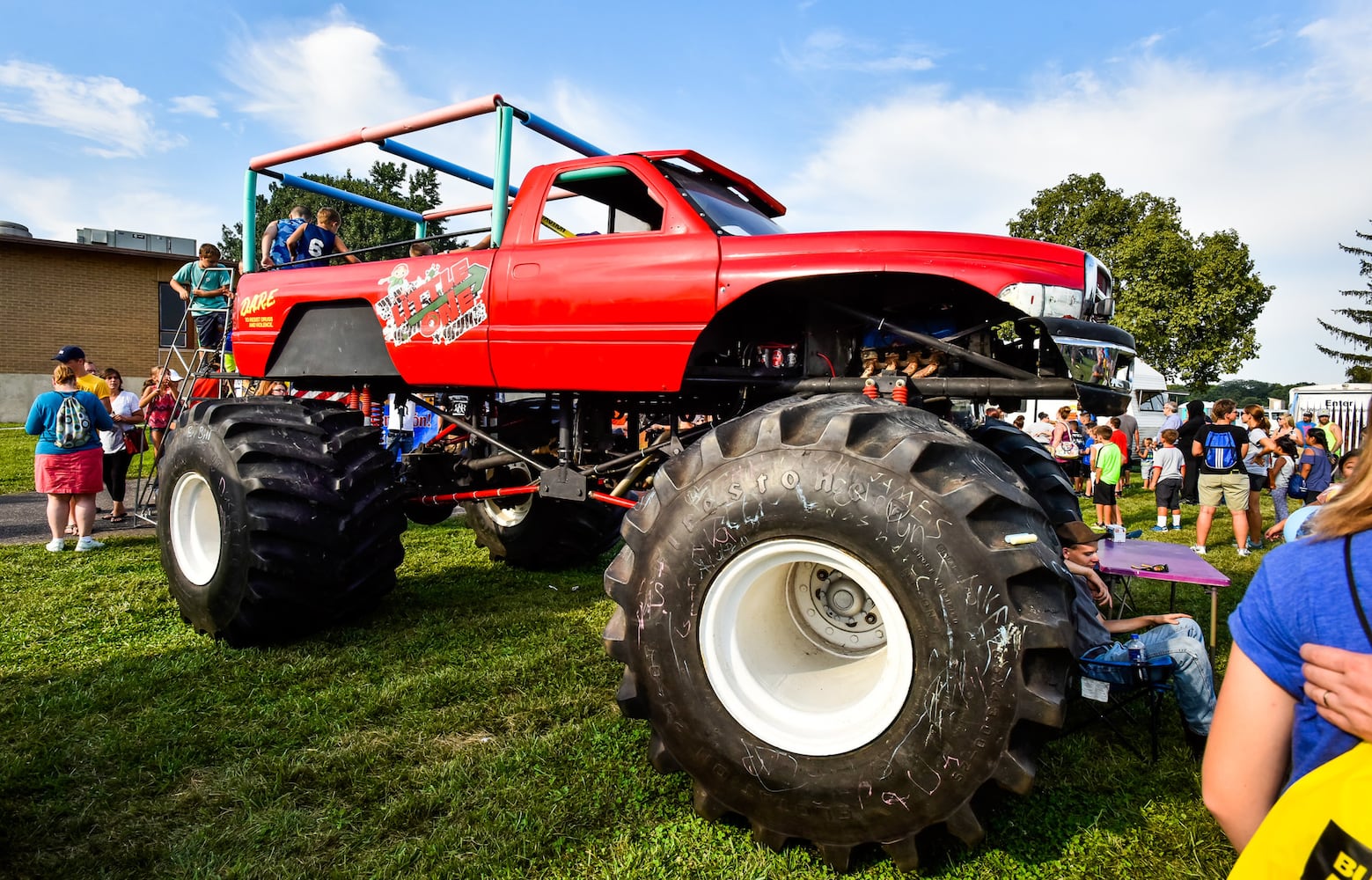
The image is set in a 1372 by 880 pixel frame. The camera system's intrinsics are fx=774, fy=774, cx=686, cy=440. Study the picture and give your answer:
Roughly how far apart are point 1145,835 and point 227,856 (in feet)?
10.6

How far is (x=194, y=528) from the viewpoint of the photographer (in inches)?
193

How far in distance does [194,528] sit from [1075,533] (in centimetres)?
516

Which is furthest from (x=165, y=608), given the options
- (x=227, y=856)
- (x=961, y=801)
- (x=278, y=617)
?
(x=961, y=801)

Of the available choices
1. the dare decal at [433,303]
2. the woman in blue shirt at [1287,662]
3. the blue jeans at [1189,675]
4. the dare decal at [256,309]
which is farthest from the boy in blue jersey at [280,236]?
the woman in blue shirt at [1287,662]

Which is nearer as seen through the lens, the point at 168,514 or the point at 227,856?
the point at 227,856

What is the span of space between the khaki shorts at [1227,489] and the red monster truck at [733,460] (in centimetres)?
600

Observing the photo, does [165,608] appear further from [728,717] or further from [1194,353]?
[1194,353]

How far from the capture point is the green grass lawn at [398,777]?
257 cm

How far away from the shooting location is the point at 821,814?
245 cm

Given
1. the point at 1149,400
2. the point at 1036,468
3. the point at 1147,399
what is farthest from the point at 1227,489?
the point at 1147,399

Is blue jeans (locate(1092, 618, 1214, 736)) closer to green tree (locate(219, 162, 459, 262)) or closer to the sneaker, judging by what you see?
the sneaker

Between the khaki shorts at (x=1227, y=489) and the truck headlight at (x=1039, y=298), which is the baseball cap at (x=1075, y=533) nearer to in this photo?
the truck headlight at (x=1039, y=298)

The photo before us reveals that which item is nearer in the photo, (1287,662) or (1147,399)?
(1287,662)

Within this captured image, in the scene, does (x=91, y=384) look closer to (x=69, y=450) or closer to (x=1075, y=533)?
(x=69, y=450)
